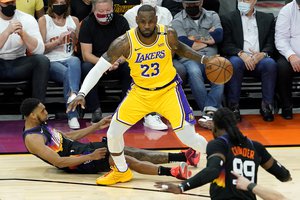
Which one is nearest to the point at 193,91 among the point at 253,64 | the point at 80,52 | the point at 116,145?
the point at 253,64

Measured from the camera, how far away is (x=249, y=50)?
33.5 ft

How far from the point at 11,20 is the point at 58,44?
71cm

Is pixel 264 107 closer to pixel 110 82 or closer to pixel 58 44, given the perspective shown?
pixel 110 82

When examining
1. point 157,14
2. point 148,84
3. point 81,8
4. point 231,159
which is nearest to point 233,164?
point 231,159

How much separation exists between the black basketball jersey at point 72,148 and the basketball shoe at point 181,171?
0.72 meters

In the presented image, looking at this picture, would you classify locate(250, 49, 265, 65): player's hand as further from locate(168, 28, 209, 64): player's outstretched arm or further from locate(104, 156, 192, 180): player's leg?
locate(104, 156, 192, 180): player's leg

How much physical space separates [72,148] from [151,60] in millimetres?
1273

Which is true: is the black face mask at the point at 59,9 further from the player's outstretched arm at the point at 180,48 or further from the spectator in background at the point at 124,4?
the player's outstretched arm at the point at 180,48

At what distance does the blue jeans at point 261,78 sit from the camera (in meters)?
9.97

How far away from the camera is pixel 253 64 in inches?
396

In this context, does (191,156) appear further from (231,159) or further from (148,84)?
(231,159)

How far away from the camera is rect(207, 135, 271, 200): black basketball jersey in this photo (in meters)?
5.95

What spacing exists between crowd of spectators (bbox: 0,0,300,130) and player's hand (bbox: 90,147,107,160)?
1.87 m

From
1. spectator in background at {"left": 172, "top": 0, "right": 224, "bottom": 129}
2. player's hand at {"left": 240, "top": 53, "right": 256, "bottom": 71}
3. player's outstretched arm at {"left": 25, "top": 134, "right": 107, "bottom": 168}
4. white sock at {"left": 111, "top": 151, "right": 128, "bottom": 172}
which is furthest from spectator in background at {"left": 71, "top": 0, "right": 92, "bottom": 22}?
white sock at {"left": 111, "top": 151, "right": 128, "bottom": 172}
